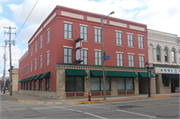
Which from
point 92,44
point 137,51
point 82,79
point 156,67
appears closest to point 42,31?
point 92,44

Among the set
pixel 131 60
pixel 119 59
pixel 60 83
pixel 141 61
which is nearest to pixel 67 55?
pixel 60 83

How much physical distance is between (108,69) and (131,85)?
5166 millimetres

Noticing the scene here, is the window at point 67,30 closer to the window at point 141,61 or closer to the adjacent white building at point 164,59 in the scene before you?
the window at point 141,61

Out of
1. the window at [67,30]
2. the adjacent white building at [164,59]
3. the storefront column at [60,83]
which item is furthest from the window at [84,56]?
the adjacent white building at [164,59]

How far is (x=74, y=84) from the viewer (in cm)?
2283

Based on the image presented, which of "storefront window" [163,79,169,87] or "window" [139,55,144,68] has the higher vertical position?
"window" [139,55,144,68]

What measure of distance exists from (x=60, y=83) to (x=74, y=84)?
2.12 metres

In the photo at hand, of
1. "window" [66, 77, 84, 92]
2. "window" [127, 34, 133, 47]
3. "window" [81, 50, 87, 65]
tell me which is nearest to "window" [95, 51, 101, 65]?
"window" [81, 50, 87, 65]

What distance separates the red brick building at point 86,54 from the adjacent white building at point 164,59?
1823mm

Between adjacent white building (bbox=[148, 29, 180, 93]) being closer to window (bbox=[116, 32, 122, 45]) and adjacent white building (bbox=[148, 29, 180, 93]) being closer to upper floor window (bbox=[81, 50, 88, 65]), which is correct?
window (bbox=[116, 32, 122, 45])

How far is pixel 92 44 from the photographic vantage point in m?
25.1

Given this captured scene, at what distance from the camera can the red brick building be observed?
73.9 feet

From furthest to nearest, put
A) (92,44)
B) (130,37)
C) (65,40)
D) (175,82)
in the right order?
1. (175,82)
2. (130,37)
3. (92,44)
4. (65,40)

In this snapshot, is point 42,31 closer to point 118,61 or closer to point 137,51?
point 118,61
